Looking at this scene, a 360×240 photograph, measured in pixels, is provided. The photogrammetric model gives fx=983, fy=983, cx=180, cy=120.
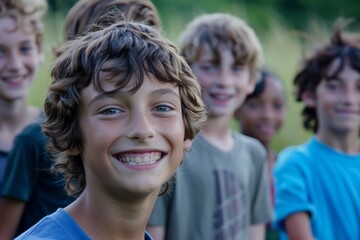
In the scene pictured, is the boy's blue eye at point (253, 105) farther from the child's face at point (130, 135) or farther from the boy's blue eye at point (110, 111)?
the boy's blue eye at point (110, 111)

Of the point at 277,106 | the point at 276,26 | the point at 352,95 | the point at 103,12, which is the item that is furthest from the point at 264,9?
the point at 103,12

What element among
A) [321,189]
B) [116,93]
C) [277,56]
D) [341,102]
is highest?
[116,93]

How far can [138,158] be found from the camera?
330 centimetres

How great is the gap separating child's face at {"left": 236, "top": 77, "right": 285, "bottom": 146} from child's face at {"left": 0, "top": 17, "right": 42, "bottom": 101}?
2023 mm

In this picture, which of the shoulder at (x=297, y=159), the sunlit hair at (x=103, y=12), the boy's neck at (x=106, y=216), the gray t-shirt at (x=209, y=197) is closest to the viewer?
the boy's neck at (x=106, y=216)

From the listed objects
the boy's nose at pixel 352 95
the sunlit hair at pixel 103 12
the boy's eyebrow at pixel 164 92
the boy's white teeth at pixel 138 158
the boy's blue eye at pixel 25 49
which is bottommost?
the boy's nose at pixel 352 95

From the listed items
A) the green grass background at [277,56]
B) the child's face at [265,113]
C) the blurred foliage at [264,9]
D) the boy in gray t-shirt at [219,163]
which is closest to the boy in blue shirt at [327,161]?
the boy in gray t-shirt at [219,163]

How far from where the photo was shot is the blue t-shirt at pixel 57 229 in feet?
10.6

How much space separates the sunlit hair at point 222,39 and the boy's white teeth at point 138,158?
211cm

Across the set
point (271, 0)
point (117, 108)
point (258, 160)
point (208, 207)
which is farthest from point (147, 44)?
point (271, 0)

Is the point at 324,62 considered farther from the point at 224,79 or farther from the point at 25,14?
the point at 25,14

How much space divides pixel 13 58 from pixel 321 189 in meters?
1.89

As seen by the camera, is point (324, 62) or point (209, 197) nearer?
point (209, 197)

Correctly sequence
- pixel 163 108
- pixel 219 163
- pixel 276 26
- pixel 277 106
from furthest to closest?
pixel 276 26, pixel 277 106, pixel 219 163, pixel 163 108
